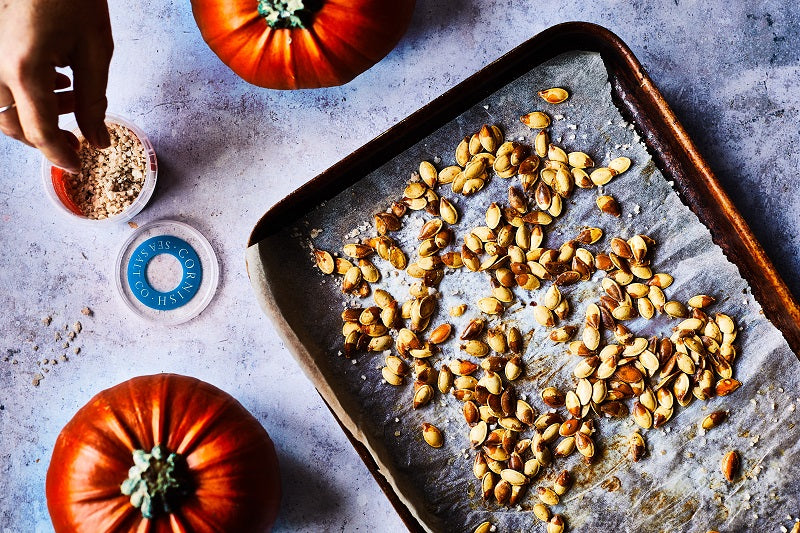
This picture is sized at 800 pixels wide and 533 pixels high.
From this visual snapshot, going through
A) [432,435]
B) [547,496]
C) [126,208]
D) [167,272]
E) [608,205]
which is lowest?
[547,496]

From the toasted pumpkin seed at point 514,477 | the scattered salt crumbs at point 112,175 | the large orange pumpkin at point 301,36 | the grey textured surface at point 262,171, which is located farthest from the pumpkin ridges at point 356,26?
the toasted pumpkin seed at point 514,477

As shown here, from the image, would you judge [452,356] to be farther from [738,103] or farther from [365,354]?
[738,103]

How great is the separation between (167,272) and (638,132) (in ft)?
2.38

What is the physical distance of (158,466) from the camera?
34.4 inches

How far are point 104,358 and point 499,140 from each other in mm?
664

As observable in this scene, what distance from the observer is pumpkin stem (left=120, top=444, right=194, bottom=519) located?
0.86 m

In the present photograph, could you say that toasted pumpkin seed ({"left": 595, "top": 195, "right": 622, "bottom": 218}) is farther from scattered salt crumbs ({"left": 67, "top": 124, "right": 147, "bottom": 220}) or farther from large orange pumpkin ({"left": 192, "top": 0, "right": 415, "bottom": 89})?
scattered salt crumbs ({"left": 67, "top": 124, "right": 147, "bottom": 220})

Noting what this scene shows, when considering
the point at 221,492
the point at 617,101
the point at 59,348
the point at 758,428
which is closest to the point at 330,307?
the point at 221,492

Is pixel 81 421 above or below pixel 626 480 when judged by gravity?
above

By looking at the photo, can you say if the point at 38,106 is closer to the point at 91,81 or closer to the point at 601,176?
the point at 91,81

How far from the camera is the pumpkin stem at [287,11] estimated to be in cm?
92

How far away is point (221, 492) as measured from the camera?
90cm

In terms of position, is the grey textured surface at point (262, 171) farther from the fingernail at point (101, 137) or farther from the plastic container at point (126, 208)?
the fingernail at point (101, 137)

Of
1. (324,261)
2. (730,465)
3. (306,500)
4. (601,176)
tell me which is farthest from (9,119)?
(730,465)
